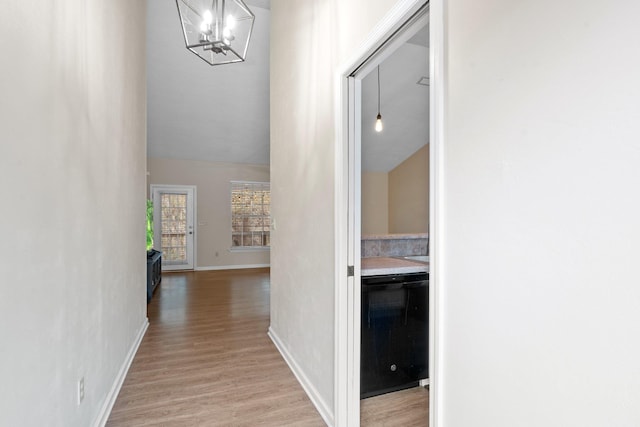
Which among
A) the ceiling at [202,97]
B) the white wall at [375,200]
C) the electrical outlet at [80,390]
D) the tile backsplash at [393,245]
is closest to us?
the electrical outlet at [80,390]

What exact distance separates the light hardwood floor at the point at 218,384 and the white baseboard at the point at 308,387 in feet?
0.13

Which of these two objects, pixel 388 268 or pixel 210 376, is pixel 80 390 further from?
pixel 388 268

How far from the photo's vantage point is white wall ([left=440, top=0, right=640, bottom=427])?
2.07 feet

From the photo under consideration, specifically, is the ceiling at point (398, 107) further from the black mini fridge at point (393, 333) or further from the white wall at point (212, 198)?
the white wall at point (212, 198)

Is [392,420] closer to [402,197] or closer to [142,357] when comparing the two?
[142,357]

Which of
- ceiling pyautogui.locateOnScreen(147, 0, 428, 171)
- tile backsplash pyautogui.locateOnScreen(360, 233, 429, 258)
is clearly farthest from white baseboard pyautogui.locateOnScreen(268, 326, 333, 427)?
ceiling pyautogui.locateOnScreen(147, 0, 428, 171)

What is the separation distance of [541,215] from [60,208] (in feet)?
5.62

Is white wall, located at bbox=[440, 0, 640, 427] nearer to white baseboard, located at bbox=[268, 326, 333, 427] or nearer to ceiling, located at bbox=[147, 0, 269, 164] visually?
white baseboard, located at bbox=[268, 326, 333, 427]

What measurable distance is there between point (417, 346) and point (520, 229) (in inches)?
72.0

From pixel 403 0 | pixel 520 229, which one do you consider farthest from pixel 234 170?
pixel 520 229

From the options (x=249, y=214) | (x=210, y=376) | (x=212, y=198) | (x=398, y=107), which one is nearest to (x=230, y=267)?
(x=249, y=214)

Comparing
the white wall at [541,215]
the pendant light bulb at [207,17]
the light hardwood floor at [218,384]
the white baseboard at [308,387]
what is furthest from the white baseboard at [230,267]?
the white wall at [541,215]

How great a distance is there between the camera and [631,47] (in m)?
0.61

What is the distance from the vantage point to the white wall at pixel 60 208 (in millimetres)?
1030
